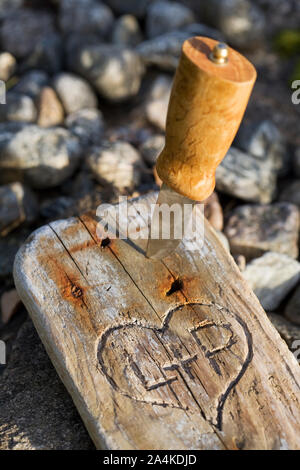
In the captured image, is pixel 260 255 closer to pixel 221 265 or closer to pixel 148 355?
pixel 221 265

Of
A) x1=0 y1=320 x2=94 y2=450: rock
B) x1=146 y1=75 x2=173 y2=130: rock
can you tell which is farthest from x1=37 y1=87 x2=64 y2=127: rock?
x1=0 y1=320 x2=94 y2=450: rock

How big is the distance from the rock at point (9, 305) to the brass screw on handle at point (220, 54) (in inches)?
88.5

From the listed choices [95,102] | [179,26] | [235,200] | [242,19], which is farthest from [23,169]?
[242,19]

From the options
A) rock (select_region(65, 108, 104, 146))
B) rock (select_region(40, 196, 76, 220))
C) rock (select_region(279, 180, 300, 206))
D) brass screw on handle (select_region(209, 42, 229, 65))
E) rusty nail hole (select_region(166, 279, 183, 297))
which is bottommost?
rock (select_region(40, 196, 76, 220))

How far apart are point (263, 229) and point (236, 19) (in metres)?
2.81

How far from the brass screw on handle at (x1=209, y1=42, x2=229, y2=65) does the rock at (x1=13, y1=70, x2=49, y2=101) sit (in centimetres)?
328

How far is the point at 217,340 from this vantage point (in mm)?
2488

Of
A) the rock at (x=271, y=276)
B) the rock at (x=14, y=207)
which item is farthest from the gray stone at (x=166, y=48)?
the rock at (x=271, y=276)

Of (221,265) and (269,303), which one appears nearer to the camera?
(221,265)

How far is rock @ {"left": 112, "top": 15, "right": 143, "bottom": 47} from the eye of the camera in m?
5.31

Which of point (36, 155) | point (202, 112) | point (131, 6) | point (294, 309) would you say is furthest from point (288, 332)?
point (131, 6)

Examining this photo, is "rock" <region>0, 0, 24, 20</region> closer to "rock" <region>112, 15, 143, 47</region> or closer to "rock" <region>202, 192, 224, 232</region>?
"rock" <region>112, 15, 143, 47</region>

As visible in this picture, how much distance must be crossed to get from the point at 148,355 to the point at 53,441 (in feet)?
2.02
